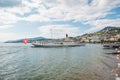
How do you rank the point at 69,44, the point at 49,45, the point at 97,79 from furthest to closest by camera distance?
the point at 69,44 → the point at 49,45 → the point at 97,79

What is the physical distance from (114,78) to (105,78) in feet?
4.39

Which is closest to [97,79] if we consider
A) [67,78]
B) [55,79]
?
[67,78]

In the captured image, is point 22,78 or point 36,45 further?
point 36,45

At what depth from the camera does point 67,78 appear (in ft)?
86.7

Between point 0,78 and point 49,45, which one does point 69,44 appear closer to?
point 49,45

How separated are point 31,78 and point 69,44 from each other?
139957mm

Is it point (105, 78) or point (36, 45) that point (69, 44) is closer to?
point (36, 45)

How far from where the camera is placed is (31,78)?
26.5 metres

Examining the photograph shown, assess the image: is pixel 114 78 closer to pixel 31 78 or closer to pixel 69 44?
pixel 31 78

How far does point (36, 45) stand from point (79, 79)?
13099cm

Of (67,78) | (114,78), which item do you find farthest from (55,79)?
(114,78)

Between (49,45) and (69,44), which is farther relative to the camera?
(69,44)

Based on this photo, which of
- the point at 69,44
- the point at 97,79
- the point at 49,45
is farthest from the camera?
the point at 69,44

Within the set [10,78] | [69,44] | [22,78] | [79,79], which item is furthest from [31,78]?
[69,44]
